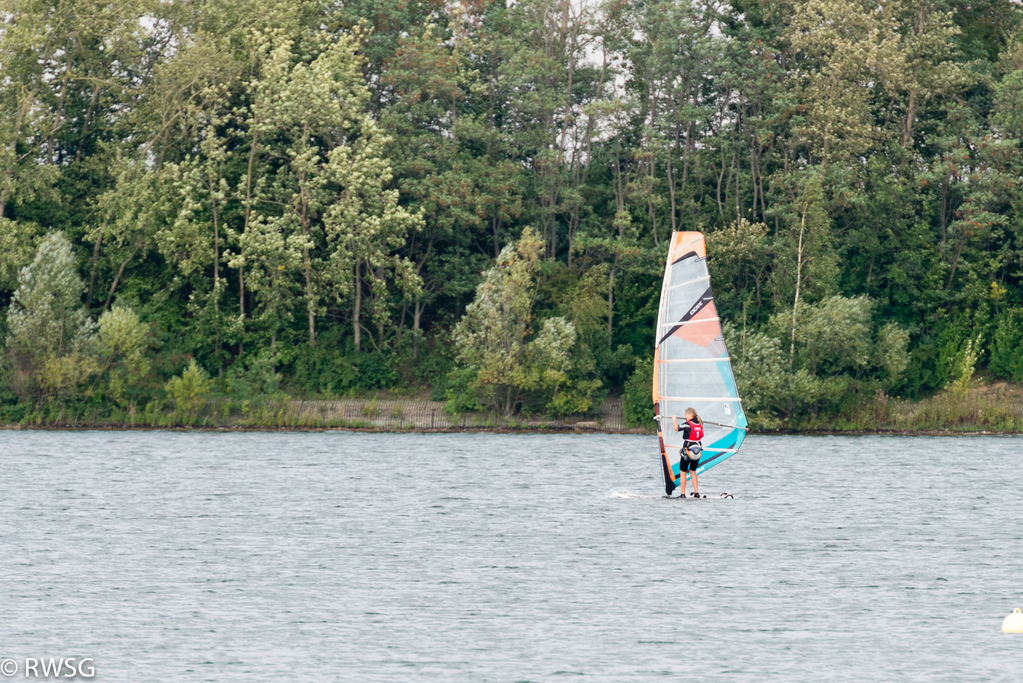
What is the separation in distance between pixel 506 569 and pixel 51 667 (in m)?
12.2

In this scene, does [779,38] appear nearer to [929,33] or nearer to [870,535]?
[929,33]

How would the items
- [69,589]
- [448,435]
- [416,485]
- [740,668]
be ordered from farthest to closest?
[448,435] → [416,485] → [69,589] → [740,668]

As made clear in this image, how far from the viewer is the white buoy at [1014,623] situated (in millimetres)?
25891

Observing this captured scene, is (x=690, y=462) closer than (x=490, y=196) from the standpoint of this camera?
Yes

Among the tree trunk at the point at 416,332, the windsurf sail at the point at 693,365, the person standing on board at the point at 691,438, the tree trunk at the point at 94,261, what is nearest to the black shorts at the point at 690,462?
the person standing on board at the point at 691,438

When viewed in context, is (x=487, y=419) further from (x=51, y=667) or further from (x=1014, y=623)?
(x=51, y=667)

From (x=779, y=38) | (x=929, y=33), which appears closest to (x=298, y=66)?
(x=779, y=38)

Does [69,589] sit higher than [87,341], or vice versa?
[87,341]

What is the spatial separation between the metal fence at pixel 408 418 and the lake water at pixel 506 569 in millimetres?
10243

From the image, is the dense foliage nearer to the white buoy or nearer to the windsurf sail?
the windsurf sail

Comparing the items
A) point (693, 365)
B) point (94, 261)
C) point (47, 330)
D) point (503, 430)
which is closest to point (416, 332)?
point (503, 430)

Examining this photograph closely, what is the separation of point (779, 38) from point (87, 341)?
117 ft

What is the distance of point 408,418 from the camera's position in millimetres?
69125

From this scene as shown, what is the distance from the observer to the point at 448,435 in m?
68.2
